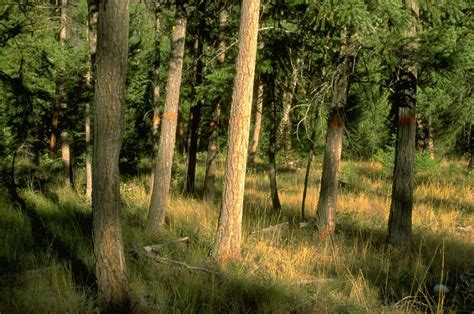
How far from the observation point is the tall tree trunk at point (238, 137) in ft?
23.4

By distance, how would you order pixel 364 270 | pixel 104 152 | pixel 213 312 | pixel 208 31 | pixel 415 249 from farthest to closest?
1. pixel 208 31
2. pixel 415 249
3. pixel 364 270
4. pixel 213 312
5. pixel 104 152

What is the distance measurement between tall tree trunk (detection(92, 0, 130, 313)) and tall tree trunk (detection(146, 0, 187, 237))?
14.6ft

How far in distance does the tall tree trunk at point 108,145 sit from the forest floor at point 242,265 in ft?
1.05

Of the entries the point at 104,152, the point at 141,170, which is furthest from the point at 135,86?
the point at 104,152

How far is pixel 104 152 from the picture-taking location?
189 inches

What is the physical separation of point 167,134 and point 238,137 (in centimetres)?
259

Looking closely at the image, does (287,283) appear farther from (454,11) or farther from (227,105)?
(227,105)

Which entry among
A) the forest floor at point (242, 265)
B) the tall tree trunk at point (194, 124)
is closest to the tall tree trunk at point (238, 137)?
the forest floor at point (242, 265)

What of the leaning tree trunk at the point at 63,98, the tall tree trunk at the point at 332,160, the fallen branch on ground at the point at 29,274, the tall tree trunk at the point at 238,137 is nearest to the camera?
the fallen branch on ground at the point at 29,274

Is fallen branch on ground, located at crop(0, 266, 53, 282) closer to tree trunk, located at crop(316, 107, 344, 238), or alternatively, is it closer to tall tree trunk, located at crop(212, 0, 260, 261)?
tall tree trunk, located at crop(212, 0, 260, 261)

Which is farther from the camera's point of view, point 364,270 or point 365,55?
point 365,55

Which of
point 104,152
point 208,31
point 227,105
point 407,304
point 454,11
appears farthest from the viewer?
point 208,31

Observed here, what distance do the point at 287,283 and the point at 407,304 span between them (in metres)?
1.39

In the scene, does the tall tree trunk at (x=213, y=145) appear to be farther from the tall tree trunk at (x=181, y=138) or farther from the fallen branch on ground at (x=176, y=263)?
the tall tree trunk at (x=181, y=138)
